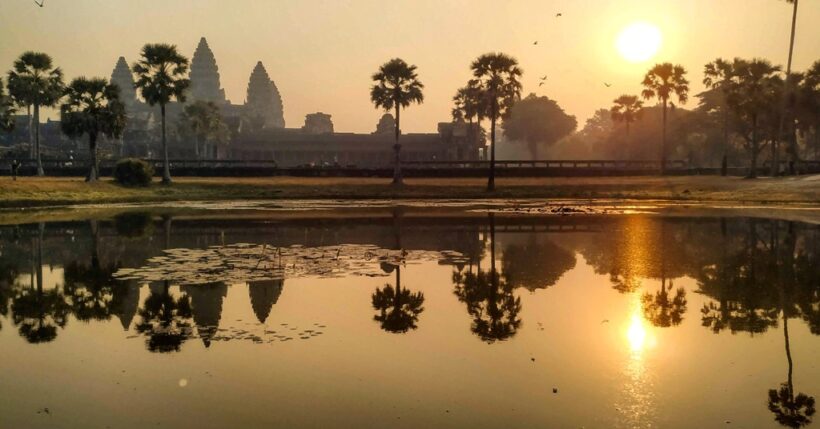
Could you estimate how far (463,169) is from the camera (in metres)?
77.6

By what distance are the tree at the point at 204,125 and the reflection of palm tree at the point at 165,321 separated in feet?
293

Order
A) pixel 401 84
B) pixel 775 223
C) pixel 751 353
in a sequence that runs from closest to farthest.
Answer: pixel 751 353 < pixel 775 223 < pixel 401 84

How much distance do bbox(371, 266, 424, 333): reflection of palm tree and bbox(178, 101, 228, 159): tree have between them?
3519 inches

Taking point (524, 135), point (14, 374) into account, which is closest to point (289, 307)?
point (14, 374)

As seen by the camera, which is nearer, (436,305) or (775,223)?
(436,305)

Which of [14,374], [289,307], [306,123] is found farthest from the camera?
[306,123]

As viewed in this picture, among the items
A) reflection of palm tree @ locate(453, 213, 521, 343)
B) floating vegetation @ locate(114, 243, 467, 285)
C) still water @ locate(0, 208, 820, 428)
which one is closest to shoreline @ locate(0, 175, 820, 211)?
still water @ locate(0, 208, 820, 428)

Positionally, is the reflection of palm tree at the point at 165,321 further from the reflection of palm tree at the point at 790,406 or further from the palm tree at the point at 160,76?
the palm tree at the point at 160,76

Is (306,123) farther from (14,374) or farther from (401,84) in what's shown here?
(14,374)

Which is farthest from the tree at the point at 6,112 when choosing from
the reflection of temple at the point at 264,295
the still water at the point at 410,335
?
the reflection of temple at the point at 264,295

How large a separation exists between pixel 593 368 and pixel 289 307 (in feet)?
22.1

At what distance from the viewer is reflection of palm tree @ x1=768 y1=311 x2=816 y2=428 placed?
940 centimetres

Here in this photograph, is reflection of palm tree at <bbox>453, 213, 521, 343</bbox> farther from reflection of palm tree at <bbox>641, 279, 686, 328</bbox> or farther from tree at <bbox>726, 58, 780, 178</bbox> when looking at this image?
tree at <bbox>726, 58, 780, 178</bbox>

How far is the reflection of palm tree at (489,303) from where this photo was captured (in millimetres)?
14094
